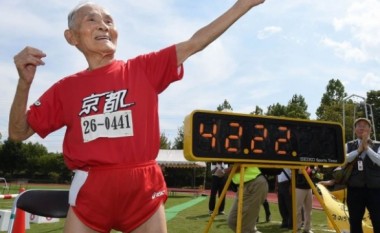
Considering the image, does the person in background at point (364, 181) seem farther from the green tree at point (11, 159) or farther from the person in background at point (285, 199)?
the green tree at point (11, 159)

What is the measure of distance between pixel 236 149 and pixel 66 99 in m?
2.22

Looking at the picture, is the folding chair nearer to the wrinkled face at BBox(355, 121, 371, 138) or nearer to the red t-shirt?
the red t-shirt

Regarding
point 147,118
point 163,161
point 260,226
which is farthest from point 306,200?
point 163,161

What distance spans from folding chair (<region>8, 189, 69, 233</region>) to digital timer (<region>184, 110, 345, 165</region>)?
1283 mm

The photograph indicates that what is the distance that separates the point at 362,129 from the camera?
612 centimetres

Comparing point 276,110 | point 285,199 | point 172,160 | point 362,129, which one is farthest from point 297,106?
point 362,129

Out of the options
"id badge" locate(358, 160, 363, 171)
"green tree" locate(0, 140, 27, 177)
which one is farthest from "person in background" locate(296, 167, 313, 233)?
"green tree" locate(0, 140, 27, 177)

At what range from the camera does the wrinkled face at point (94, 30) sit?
2441mm

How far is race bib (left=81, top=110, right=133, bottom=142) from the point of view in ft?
7.29

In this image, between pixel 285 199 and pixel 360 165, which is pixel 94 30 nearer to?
pixel 360 165

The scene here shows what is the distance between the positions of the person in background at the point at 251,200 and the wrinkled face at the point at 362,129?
1.58m

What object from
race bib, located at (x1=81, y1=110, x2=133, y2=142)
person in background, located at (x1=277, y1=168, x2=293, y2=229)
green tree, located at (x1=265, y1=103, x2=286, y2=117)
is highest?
green tree, located at (x1=265, y1=103, x2=286, y2=117)

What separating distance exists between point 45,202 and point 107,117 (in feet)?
3.74

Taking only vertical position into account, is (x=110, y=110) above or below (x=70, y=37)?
below
